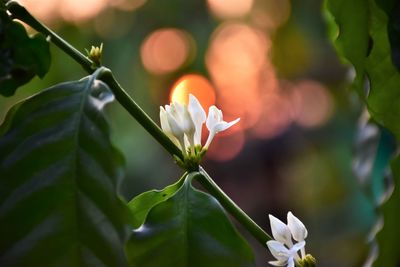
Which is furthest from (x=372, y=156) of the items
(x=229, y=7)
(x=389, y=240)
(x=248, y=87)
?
(x=229, y=7)

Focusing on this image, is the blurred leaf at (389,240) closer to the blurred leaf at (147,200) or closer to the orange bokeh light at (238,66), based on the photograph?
the blurred leaf at (147,200)

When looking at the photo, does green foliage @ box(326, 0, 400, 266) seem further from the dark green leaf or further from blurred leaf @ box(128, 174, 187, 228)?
blurred leaf @ box(128, 174, 187, 228)

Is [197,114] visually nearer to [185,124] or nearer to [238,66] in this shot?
[185,124]

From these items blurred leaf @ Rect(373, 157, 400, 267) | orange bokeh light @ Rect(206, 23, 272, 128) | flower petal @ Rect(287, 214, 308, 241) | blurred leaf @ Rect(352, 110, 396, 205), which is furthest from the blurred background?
flower petal @ Rect(287, 214, 308, 241)

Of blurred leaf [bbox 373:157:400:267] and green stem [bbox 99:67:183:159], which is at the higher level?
green stem [bbox 99:67:183:159]

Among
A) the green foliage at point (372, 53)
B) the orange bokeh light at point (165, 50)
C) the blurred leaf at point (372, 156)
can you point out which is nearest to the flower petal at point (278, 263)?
the green foliage at point (372, 53)

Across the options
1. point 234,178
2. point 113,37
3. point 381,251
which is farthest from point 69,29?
point 381,251
